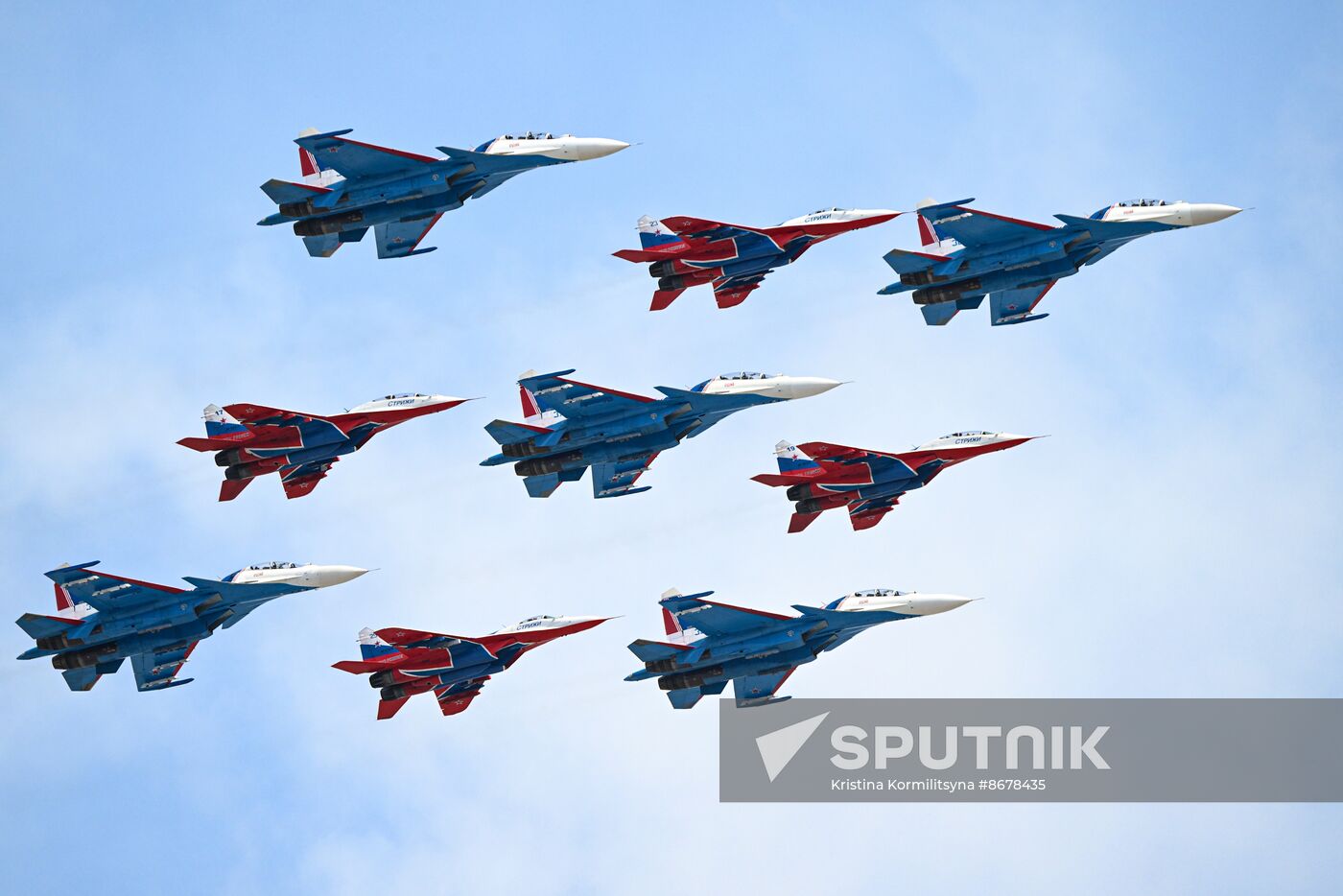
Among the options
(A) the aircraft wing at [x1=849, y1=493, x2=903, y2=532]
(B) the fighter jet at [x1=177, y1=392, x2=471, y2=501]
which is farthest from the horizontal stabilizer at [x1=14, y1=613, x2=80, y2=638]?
(A) the aircraft wing at [x1=849, y1=493, x2=903, y2=532]

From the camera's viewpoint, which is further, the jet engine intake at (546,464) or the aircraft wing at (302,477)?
the aircraft wing at (302,477)

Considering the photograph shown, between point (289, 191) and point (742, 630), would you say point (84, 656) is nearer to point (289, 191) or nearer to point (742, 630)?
point (289, 191)

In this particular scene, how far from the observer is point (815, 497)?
143 metres

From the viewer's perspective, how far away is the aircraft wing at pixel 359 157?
456ft

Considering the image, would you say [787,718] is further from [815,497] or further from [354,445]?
[354,445]

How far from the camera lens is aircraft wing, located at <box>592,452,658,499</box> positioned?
14350 cm

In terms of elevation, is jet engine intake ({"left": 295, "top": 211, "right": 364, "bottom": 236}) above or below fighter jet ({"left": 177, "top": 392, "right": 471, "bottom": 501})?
above

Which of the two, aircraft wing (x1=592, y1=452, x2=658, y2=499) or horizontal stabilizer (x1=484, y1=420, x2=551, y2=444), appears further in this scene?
aircraft wing (x1=592, y1=452, x2=658, y2=499)

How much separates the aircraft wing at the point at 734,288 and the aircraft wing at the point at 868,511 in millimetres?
10599

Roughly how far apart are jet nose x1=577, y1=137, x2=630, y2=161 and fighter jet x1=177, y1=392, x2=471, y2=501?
12.4 m

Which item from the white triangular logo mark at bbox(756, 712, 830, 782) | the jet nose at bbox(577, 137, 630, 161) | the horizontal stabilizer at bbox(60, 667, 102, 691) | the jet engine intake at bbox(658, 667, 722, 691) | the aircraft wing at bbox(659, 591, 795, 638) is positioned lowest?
the white triangular logo mark at bbox(756, 712, 830, 782)

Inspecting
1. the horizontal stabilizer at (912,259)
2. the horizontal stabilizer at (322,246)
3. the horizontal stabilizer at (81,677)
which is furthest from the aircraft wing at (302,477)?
the horizontal stabilizer at (912,259)

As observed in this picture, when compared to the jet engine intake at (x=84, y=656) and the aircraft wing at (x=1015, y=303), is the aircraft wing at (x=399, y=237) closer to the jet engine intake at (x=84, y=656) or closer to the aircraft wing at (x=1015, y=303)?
the jet engine intake at (x=84, y=656)

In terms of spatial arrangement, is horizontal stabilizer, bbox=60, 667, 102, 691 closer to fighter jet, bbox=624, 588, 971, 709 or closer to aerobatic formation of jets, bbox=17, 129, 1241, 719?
aerobatic formation of jets, bbox=17, 129, 1241, 719
